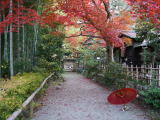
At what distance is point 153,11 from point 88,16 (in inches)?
207

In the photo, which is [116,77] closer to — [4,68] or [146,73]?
[146,73]

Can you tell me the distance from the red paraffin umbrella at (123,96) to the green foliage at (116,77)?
236 centimetres

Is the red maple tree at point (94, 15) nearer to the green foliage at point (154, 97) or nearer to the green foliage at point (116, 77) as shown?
the green foliage at point (116, 77)

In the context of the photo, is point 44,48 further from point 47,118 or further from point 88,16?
point 47,118

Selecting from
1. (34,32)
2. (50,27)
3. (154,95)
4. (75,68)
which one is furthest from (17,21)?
(75,68)

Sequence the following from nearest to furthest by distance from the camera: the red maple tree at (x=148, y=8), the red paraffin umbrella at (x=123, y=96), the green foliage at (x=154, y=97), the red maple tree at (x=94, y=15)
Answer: the green foliage at (x=154, y=97) < the red paraffin umbrella at (x=123, y=96) < the red maple tree at (x=148, y=8) < the red maple tree at (x=94, y=15)

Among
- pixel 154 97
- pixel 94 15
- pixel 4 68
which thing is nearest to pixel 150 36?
pixel 94 15

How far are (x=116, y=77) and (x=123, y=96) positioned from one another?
388 cm

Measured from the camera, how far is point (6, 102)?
4422 mm

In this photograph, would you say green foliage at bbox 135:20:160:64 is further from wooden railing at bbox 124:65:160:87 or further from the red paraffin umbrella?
the red paraffin umbrella

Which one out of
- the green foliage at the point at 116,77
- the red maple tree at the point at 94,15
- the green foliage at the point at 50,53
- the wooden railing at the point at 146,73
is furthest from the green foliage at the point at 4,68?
the wooden railing at the point at 146,73

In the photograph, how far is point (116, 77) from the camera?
35.6 feet

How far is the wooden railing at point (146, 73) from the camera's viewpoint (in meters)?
6.94

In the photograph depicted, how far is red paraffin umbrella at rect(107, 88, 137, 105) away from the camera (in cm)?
689
